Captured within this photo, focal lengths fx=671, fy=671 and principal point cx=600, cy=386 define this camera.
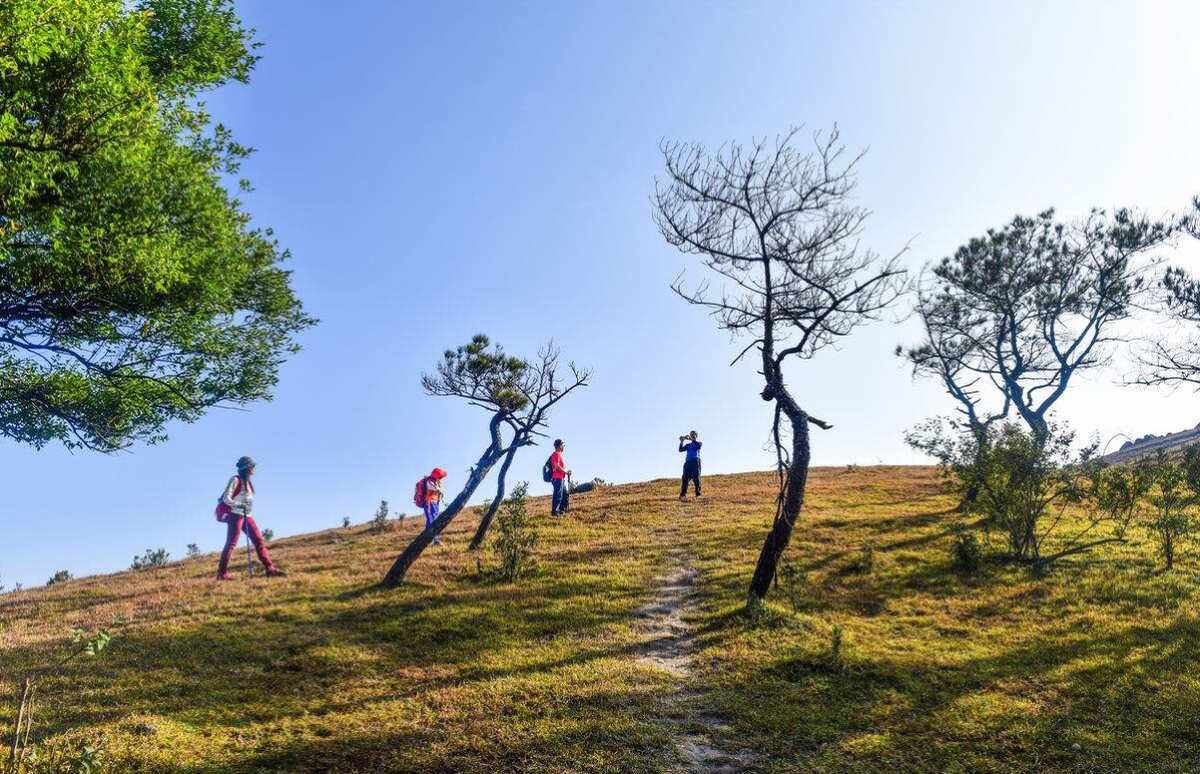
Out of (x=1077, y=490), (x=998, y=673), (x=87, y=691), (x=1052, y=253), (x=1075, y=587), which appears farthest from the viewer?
(x=1052, y=253)

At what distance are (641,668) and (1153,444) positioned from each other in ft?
165

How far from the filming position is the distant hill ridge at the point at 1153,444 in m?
41.2

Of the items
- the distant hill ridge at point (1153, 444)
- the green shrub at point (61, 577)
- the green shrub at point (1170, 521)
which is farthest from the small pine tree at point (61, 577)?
the distant hill ridge at point (1153, 444)

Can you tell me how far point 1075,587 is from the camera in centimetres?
1452

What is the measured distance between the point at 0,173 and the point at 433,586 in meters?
11.3

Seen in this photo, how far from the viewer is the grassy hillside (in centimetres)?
796

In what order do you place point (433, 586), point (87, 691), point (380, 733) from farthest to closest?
point (433, 586), point (87, 691), point (380, 733)

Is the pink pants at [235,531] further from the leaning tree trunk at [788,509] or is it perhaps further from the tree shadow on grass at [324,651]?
the leaning tree trunk at [788,509]

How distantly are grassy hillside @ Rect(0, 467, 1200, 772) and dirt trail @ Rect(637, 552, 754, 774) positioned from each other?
0.05 m

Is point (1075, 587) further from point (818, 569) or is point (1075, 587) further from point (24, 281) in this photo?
point (24, 281)

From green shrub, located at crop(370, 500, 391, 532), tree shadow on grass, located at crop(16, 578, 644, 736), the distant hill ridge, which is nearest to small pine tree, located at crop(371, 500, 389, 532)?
green shrub, located at crop(370, 500, 391, 532)

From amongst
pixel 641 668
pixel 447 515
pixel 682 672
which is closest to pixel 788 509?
pixel 682 672

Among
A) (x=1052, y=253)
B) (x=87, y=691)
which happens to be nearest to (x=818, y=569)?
(x=87, y=691)

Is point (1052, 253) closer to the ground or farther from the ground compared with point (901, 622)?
farther from the ground
